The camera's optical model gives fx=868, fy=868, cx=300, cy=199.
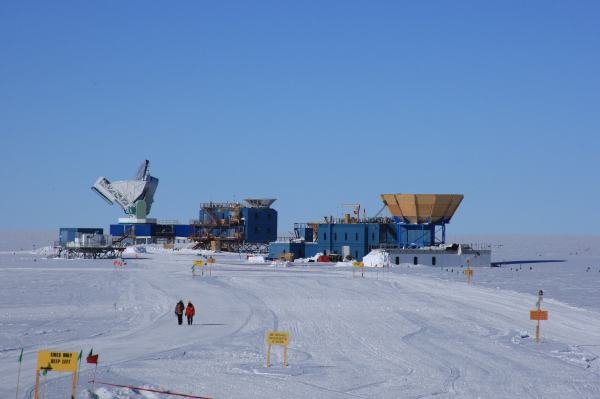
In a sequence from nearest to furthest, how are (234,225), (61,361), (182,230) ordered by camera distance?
(61,361) → (234,225) → (182,230)

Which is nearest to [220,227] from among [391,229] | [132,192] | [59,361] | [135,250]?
[135,250]

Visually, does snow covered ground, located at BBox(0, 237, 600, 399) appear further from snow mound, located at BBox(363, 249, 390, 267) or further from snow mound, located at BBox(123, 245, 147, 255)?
snow mound, located at BBox(123, 245, 147, 255)

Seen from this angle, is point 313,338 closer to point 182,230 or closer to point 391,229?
point 391,229

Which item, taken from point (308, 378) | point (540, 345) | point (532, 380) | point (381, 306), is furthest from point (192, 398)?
point (381, 306)

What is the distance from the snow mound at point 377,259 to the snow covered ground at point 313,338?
80.3 feet

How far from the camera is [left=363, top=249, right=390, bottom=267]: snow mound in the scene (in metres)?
72.1

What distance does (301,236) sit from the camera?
9575 centimetres

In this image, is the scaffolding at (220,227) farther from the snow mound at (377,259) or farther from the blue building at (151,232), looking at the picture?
the snow mound at (377,259)

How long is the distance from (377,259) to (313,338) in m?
48.4

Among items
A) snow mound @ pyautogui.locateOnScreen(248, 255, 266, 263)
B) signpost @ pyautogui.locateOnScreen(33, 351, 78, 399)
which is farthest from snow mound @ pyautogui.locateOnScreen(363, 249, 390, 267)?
signpost @ pyautogui.locateOnScreen(33, 351, 78, 399)

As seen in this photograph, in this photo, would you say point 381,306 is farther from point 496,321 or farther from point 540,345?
point 540,345

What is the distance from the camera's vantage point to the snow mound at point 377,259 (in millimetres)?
72062

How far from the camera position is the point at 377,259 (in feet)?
239

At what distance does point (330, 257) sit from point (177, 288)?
37.4 meters
